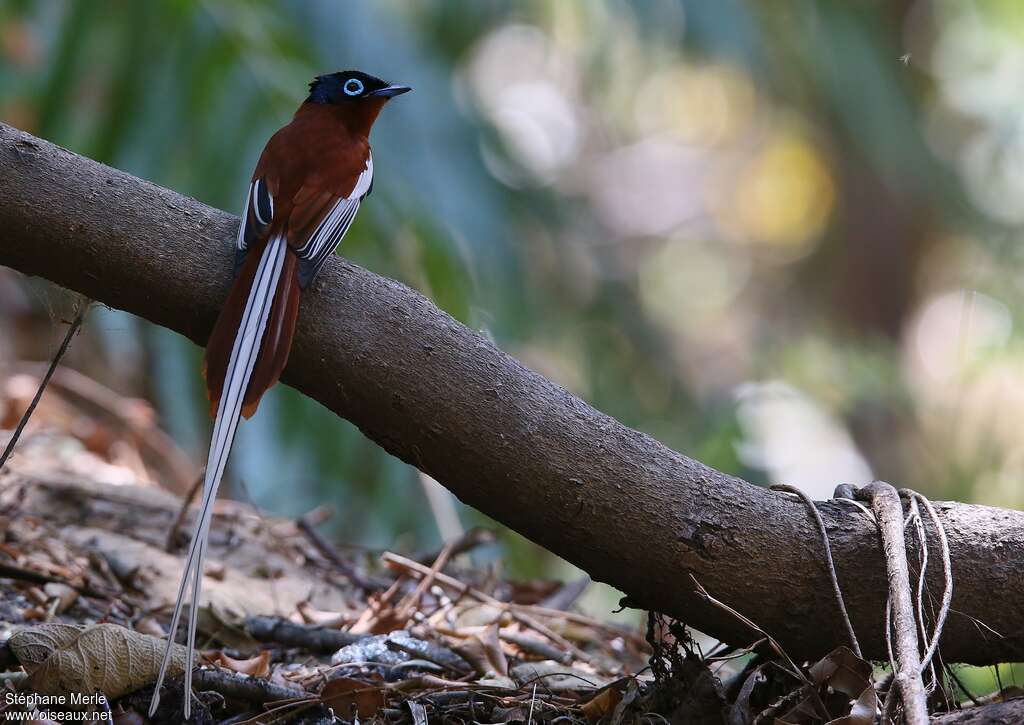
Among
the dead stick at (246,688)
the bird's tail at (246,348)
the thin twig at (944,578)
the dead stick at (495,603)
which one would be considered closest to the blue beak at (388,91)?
the bird's tail at (246,348)

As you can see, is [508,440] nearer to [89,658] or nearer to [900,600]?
[900,600]

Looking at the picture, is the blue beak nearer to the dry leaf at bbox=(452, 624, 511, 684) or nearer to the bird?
the bird

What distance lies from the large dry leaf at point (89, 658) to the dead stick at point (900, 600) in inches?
53.3

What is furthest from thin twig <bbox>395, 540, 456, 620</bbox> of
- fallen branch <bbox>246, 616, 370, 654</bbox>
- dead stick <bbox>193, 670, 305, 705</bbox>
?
dead stick <bbox>193, 670, 305, 705</bbox>

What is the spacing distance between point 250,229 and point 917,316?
35.7 ft

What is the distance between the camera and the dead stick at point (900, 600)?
1817 mm

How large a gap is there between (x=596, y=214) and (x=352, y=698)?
13178 mm

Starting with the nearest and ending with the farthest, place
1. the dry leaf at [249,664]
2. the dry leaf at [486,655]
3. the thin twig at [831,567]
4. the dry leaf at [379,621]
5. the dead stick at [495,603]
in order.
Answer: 1. the thin twig at [831,567]
2. the dry leaf at [249,664]
3. the dry leaf at [486,655]
4. the dry leaf at [379,621]
5. the dead stick at [495,603]

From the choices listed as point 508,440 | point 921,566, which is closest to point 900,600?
point 921,566

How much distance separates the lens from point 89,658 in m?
2.14

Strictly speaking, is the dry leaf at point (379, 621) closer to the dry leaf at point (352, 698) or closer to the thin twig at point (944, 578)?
the dry leaf at point (352, 698)

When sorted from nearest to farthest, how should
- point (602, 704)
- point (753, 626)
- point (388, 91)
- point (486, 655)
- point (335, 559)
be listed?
1. point (753, 626)
2. point (602, 704)
3. point (486, 655)
4. point (388, 91)
5. point (335, 559)

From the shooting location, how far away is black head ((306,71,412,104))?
10.3 feet

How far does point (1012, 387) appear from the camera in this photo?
6.90 metres
